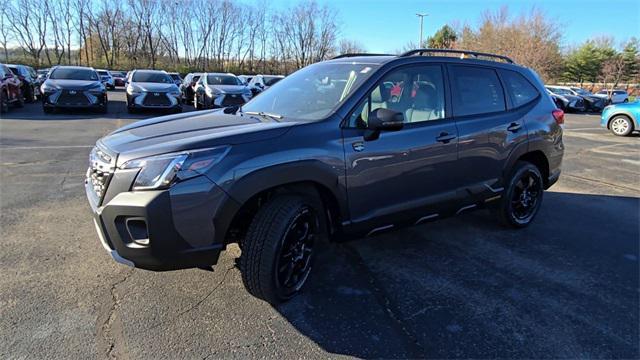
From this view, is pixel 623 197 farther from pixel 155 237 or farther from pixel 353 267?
pixel 155 237

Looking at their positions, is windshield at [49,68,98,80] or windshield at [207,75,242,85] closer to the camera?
windshield at [49,68,98,80]

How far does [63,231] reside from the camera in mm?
4379

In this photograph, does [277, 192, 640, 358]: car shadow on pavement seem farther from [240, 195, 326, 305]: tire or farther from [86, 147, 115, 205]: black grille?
[86, 147, 115, 205]: black grille

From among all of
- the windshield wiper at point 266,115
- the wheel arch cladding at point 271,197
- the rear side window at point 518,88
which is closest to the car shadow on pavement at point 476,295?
the wheel arch cladding at point 271,197

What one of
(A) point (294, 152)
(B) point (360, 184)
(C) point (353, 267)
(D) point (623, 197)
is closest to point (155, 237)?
(A) point (294, 152)

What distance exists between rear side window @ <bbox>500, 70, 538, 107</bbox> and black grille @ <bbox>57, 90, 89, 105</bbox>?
14.3 meters

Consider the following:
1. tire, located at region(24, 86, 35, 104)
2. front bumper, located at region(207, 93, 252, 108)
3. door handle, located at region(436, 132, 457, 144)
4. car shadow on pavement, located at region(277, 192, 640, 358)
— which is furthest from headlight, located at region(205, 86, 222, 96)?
door handle, located at region(436, 132, 457, 144)

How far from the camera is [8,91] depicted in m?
15.4

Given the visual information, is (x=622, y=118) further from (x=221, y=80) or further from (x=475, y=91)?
(x=221, y=80)

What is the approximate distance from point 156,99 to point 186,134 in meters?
13.8

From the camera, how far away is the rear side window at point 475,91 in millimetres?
4113

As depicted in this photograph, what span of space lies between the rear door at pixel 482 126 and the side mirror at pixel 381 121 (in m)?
1.04

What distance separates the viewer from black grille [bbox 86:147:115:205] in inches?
111

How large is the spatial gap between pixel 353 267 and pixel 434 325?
981 mm
